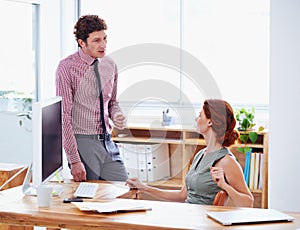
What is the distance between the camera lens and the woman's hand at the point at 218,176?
2744 mm

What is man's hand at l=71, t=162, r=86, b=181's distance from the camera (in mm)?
3240

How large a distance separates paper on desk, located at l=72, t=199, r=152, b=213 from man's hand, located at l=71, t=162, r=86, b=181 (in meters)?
0.60

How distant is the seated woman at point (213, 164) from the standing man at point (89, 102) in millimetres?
428

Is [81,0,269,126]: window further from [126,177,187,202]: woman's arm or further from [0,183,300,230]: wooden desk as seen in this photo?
[0,183,300,230]: wooden desk

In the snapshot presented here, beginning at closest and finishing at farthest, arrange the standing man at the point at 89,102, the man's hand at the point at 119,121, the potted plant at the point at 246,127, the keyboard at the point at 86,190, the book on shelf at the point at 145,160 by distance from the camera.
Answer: the keyboard at the point at 86,190 → the standing man at the point at 89,102 → the man's hand at the point at 119,121 → the potted plant at the point at 246,127 → the book on shelf at the point at 145,160

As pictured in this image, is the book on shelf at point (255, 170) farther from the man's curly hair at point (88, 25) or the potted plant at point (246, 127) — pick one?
the man's curly hair at point (88, 25)

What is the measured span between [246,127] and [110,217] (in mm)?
2434

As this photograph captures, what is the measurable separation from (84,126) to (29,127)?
1.50 m

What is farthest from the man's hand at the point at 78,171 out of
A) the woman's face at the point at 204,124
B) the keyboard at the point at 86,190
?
the woman's face at the point at 204,124

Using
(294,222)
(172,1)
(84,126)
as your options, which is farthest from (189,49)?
(294,222)

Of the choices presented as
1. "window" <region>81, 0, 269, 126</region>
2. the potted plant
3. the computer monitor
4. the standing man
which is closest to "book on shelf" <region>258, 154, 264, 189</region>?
the potted plant

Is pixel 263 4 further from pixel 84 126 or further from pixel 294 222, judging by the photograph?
pixel 294 222

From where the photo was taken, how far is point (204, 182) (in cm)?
293

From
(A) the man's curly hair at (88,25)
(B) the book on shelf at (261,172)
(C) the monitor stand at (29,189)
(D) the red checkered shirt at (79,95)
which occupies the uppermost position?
(A) the man's curly hair at (88,25)
